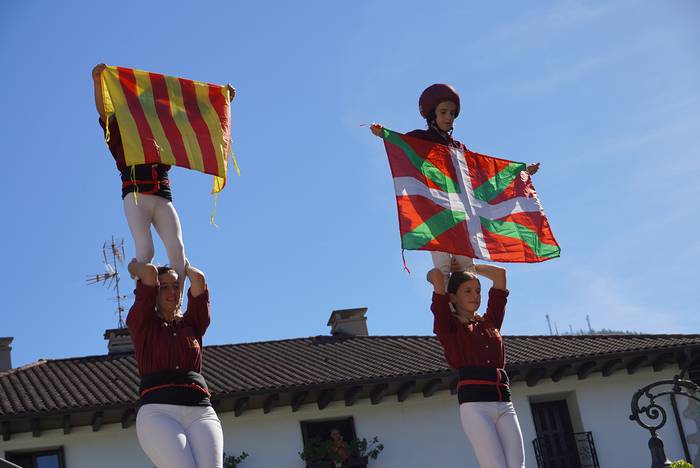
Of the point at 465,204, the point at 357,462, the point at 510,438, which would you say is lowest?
the point at 510,438

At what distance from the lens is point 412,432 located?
766 inches

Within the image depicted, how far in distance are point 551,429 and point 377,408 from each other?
3227 millimetres

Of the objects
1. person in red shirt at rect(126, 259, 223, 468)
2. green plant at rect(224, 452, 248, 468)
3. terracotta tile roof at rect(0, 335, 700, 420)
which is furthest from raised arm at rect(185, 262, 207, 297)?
green plant at rect(224, 452, 248, 468)

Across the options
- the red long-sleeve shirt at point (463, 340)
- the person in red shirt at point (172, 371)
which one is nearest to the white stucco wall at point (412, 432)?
the red long-sleeve shirt at point (463, 340)

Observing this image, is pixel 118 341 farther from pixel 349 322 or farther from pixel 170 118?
pixel 170 118

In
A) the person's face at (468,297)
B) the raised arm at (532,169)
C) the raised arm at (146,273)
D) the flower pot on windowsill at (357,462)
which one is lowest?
Result: the flower pot on windowsill at (357,462)

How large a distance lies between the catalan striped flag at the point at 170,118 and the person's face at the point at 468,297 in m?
2.03

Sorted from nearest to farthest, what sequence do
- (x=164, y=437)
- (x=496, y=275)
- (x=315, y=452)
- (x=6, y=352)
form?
1. (x=164, y=437)
2. (x=496, y=275)
3. (x=315, y=452)
4. (x=6, y=352)

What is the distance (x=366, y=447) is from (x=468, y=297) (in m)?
11.0

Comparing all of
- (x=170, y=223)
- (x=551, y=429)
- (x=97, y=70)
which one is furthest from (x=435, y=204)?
(x=551, y=429)

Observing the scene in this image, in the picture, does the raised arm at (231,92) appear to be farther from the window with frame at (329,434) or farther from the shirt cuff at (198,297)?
the window with frame at (329,434)

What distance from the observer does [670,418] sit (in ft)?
68.1

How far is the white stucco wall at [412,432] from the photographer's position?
18188 millimetres

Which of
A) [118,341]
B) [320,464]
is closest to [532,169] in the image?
[320,464]
